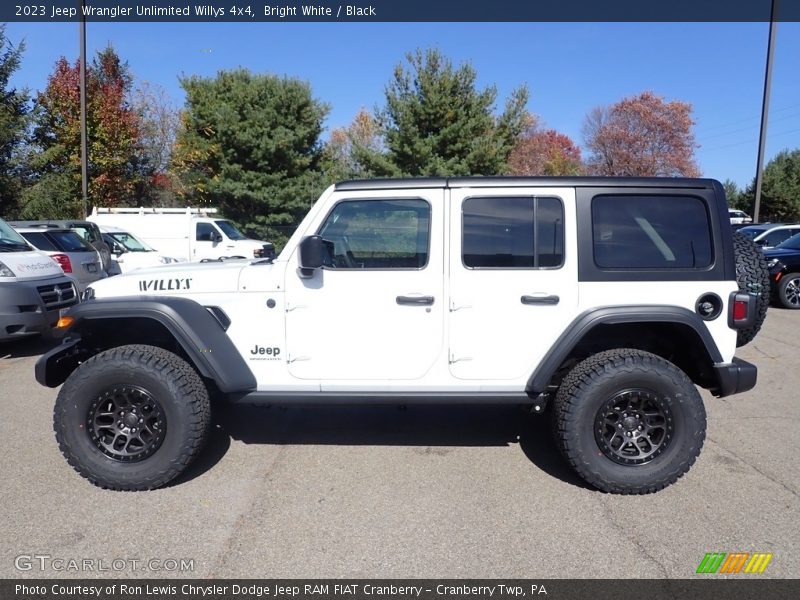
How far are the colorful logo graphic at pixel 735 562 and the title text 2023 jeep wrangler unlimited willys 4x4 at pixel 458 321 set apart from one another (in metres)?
0.66

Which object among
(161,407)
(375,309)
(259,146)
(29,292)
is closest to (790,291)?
(375,309)

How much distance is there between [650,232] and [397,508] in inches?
92.5

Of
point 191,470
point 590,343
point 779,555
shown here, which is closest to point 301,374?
point 191,470

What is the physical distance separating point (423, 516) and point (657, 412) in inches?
62.8

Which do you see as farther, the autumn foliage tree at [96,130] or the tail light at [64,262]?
the autumn foliage tree at [96,130]

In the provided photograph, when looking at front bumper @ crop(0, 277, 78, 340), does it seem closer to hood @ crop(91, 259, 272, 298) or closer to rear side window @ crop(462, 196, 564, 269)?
hood @ crop(91, 259, 272, 298)

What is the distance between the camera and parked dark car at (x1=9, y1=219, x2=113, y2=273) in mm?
9891

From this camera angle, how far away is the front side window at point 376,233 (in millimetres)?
3809

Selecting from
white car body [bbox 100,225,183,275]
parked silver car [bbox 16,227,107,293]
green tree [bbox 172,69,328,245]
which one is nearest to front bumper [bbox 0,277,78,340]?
parked silver car [bbox 16,227,107,293]

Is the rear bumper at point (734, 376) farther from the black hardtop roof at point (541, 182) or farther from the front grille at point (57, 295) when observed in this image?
the front grille at point (57, 295)

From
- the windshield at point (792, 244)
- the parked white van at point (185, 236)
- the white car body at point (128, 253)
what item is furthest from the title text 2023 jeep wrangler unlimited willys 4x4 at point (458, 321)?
the parked white van at point (185, 236)

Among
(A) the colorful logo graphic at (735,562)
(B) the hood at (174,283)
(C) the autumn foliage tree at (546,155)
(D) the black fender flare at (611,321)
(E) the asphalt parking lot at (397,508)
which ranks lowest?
(A) the colorful logo graphic at (735,562)

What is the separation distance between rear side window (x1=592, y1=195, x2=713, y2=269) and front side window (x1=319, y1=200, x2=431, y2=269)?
44.7 inches

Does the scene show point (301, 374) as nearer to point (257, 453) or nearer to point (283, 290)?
point (283, 290)
